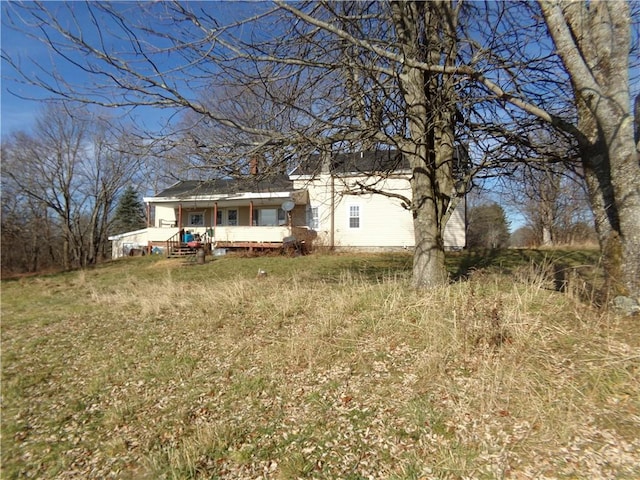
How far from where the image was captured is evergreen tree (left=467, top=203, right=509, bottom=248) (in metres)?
31.2

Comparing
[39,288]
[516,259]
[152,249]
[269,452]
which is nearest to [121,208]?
[152,249]

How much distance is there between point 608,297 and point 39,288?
15938 millimetres

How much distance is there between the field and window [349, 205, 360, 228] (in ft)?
42.1

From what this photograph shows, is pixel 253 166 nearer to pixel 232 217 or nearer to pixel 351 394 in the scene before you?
pixel 351 394

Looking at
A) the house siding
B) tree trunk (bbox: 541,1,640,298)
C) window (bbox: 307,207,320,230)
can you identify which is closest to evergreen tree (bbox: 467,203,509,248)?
the house siding

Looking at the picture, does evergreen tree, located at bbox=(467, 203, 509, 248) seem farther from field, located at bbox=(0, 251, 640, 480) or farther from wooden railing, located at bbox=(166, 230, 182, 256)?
field, located at bbox=(0, 251, 640, 480)

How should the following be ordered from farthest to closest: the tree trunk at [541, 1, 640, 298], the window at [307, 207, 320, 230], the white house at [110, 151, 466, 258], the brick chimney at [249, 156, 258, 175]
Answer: the window at [307, 207, 320, 230] → the white house at [110, 151, 466, 258] → the brick chimney at [249, 156, 258, 175] → the tree trunk at [541, 1, 640, 298]

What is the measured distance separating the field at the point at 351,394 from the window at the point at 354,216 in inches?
505

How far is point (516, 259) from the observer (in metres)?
12.8

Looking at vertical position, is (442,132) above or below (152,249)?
above

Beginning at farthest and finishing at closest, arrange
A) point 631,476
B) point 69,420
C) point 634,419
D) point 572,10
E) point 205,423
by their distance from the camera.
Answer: point 572,10 → point 69,420 → point 205,423 → point 634,419 → point 631,476

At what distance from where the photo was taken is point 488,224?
3231cm

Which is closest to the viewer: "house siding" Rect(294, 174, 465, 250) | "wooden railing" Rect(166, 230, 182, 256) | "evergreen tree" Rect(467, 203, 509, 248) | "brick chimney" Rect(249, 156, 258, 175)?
"brick chimney" Rect(249, 156, 258, 175)

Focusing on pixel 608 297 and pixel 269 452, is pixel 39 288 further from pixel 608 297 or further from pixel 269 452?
pixel 608 297
